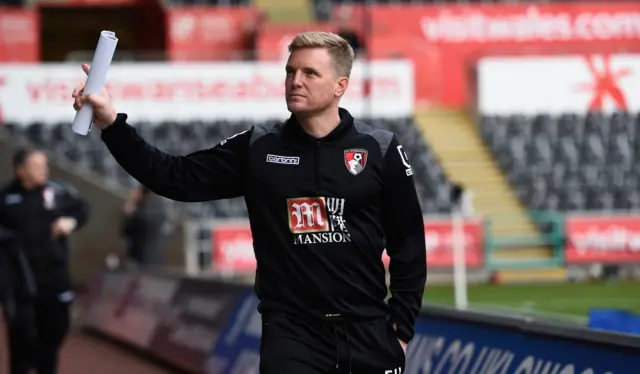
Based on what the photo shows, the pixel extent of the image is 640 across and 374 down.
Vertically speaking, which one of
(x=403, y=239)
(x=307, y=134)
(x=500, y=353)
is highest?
(x=307, y=134)

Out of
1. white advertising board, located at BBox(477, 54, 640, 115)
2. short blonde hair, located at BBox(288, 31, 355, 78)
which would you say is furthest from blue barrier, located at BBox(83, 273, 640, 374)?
white advertising board, located at BBox(477, 54, 640, 115)

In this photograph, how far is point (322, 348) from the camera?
5.45 metres

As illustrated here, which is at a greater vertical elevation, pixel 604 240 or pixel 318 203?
pixel 318 203

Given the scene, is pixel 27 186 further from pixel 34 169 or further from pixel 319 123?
pixel 319 123

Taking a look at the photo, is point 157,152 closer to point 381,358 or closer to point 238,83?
point 381,358

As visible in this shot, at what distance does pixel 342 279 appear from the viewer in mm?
5457

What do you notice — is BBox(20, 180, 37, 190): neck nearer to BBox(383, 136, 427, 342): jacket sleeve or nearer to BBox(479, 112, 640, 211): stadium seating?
BBox(383, 136, 427, 342): jacket sleeve

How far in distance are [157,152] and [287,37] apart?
1118 inches

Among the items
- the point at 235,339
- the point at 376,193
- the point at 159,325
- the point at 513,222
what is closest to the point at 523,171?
the point at 513,222

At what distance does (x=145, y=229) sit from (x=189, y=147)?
6715 mm

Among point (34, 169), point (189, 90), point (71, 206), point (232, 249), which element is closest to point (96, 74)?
point (34, 169)

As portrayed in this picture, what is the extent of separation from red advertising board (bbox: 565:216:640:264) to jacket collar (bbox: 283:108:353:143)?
2142cm

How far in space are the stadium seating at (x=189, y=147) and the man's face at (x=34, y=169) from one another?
50.6ft

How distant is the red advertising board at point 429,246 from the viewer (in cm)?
2470
